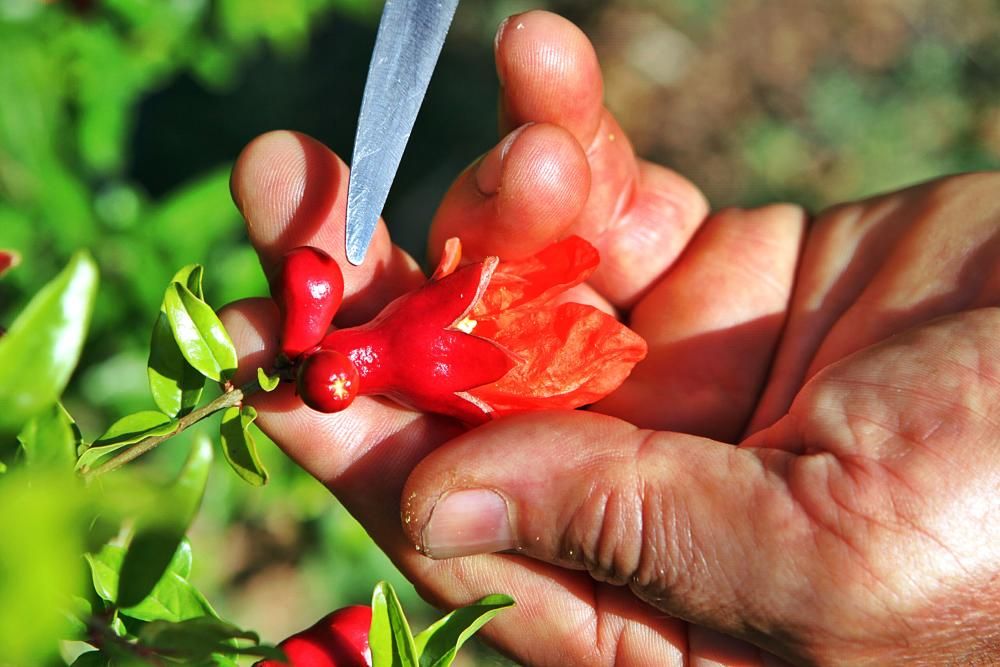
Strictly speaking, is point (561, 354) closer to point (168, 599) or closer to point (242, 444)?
point (242, 444)

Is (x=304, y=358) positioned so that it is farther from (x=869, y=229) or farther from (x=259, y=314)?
(x=869, y=229)

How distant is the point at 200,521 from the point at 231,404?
212 cm

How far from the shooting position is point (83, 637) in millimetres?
1169

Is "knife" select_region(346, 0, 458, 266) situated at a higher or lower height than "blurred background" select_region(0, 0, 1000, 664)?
higher

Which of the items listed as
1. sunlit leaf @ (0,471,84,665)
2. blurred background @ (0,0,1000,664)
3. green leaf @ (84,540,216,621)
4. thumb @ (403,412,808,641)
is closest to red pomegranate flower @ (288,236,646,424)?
thumb @ (403,412,808,641)

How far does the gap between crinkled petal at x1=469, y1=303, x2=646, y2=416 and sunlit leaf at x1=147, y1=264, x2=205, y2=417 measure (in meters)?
0.59

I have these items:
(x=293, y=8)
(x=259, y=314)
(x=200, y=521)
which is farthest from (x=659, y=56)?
(x=259, y=314)

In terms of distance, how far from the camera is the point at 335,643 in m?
1.58

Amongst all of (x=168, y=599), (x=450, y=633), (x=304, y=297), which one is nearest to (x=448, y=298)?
(x=304, y=297)

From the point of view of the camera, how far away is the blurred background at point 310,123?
251 centimetres

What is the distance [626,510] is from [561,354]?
372 millimetres

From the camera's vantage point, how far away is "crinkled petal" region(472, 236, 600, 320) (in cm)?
187

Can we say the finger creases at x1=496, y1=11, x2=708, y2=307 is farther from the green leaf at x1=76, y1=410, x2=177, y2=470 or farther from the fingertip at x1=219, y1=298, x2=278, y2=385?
the green leaf at x1=76, y1=410, x2=177, y2=470

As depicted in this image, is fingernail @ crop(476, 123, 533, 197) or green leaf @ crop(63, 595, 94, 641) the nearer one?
green leaf @ crop(63, 595, 94, 641)
